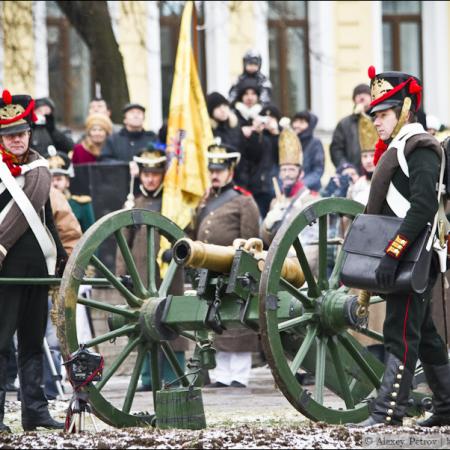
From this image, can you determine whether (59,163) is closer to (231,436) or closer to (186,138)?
(186,138)

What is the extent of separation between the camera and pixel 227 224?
14.2 meters

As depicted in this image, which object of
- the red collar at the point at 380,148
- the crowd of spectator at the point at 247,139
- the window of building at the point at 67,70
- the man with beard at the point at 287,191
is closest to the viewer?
the red collar at the point at 380,148

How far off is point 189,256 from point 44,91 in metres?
14.8

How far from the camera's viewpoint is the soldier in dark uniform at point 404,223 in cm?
951

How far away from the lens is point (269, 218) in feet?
47.3

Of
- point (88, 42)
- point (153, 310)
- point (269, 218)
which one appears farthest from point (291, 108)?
point (153, 310)

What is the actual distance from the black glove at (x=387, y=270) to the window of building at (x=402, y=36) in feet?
58.0

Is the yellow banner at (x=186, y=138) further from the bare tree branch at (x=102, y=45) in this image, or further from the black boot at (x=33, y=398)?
the black boot at (x=33, y=398)

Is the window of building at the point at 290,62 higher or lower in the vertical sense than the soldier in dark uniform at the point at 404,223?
higher

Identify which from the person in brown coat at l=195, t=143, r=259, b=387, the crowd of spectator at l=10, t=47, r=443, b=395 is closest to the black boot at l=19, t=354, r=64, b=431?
the person in brown coat at l=195, t=143, r=259, b=387

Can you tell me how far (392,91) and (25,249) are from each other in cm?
241

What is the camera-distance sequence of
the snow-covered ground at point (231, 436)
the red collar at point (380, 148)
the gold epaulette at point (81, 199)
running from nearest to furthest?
1. the snow-covered ground at point (231, 436)
2. the red collar at point (380, 148)
3. the gold epaulette at point (81, 199)

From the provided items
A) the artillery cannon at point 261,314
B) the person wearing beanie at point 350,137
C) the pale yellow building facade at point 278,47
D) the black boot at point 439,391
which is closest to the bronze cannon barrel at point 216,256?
the artillery cannon at point 261,314

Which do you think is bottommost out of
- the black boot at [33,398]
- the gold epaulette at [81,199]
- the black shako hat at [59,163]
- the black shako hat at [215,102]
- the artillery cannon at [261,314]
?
the black boot at [33,398]
